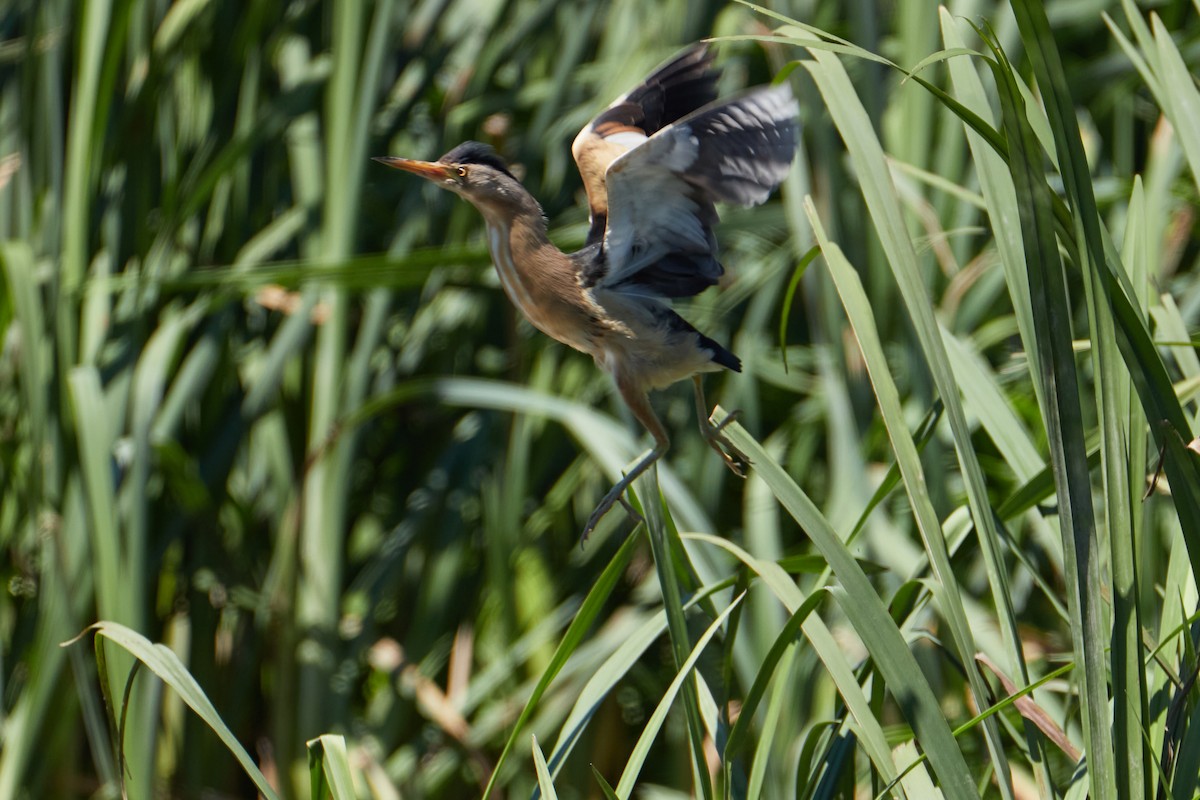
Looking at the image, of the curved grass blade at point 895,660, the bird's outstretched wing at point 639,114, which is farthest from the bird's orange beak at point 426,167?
the curved grass blade at point 895,660

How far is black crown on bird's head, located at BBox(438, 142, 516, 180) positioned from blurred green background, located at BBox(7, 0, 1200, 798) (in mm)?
352

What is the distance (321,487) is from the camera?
1.74m

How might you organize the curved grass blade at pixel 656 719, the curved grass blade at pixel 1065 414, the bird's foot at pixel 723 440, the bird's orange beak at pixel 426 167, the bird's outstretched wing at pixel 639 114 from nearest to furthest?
the curved grass blade at pixel 1065 414
the curved grass blade at pixel 656 719
the bird's foot at pixel 723 440
the bird's orange beak at pixel 426 167
the bird's outstretched wing at pixel 639 114

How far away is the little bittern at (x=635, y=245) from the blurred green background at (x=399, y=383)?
26 cm

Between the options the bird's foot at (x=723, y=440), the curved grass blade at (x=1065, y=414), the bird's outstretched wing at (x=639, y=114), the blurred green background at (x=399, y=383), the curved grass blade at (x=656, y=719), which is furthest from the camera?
the blurred green background at (x=399, y=383)

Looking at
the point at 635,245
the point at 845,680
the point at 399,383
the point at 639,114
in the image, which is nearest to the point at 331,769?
the point at 845,680

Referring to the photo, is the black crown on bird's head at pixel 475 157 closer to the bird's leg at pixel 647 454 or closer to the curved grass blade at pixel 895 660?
the bird's leg at pixel 647 454

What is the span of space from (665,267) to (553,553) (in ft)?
3.01

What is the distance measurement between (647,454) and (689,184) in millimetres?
216

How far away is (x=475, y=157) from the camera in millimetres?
1119

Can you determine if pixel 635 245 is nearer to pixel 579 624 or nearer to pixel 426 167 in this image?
pixel 426 167

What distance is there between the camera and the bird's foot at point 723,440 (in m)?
0.91

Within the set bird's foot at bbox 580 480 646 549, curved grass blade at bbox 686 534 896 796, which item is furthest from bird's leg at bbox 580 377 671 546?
curved grass blade at bbox 686 534 896 796

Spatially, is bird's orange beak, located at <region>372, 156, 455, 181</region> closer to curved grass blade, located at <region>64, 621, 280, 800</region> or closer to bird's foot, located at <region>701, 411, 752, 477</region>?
bird's foot, located at <region>701, 411, 752, 477</region>
